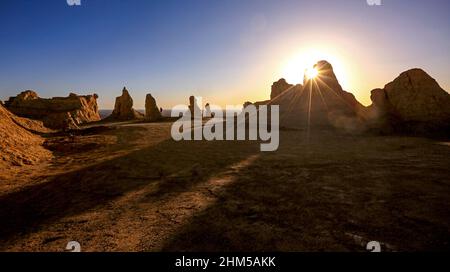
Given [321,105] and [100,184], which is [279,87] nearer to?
[321,105]

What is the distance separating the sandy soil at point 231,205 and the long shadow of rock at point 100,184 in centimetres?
3

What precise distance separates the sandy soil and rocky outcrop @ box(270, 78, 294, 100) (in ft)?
79.0

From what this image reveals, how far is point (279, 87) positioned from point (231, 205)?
98.1ft

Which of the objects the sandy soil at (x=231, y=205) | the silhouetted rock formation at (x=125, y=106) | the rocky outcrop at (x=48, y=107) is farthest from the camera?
the silhouetted rock formation at (x=125, y=106)

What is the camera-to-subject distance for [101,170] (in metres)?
7.94

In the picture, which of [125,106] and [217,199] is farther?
[125,106]

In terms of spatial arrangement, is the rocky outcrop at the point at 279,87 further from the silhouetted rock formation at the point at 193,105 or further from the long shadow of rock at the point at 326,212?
the long shadow of rock at the point at 326,212

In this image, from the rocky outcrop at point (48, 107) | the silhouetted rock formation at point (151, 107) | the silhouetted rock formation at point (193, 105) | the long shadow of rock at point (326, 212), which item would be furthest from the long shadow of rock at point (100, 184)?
the silhouetted rock formation at point (193, 105)

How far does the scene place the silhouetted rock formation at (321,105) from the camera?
21.1 m

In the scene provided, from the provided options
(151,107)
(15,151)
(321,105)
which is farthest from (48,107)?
(321,105)

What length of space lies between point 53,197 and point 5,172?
3513 mm

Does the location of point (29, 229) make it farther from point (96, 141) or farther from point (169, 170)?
point (96, 141)

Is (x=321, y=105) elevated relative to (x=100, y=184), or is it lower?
elevated

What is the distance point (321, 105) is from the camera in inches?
936
